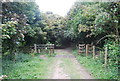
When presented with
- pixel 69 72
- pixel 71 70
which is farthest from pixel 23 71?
pixel 71 70

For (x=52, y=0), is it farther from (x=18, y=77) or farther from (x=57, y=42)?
(x=57, y=42)

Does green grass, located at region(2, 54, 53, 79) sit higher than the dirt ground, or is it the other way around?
green grass, located at region(2, 54, 53, 79)

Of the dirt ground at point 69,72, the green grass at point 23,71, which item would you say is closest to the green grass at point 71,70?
the dirt ground at point 69,72

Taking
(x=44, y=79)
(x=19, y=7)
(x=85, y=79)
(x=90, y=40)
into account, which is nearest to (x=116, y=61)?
(x=85, y=79)

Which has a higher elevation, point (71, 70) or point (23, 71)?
point (23, 71)

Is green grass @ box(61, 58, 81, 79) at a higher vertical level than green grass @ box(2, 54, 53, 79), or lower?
lower

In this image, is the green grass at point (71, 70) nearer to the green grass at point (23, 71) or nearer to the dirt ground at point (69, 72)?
the dirt ground at point (69, 72)

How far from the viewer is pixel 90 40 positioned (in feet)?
37.9

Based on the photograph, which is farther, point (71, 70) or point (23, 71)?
point (71, 70)

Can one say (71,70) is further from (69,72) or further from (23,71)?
(23,71)

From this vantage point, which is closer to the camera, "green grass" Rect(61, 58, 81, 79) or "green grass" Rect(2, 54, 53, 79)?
"green grass" Rect(2, 54, 53, 79)

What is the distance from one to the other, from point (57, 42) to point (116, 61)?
15.6m

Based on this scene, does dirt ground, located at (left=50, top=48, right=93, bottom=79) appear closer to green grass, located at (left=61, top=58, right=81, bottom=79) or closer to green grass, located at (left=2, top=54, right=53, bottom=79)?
green grass, located at (left=61, top=58, right=81, bottom=79)

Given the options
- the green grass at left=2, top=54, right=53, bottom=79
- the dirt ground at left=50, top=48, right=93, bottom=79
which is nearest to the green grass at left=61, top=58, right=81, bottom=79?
the dirt ground at left=50, top=48, right=93, bottom=79
